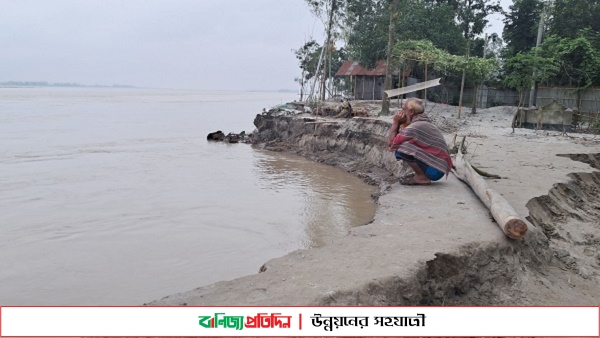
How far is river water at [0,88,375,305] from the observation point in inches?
214

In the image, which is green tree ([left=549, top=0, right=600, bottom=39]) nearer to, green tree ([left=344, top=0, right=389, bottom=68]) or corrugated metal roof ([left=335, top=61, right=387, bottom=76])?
green tree ([left=344, top=0, right=389, bottom=68])

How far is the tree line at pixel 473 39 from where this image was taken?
18219mm

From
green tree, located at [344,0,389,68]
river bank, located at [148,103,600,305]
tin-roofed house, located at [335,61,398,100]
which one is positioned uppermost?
green tree, located at [344,0,389,68]

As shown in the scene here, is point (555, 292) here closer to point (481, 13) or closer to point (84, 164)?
point (84, 164)

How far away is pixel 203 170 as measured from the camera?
44.7 feet

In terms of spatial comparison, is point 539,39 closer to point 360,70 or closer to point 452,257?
point 360,70

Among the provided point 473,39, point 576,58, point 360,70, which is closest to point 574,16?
point 576,58

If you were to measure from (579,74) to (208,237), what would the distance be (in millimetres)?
18510

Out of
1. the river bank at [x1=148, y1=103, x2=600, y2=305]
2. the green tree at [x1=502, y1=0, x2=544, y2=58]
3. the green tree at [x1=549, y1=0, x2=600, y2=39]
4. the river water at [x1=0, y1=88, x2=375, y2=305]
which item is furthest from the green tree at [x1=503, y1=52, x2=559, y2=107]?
the river bank at [x1=148, y1=103, x2=600, y2=305]

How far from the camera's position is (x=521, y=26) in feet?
85.1

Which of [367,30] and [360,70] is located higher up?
[367,30]

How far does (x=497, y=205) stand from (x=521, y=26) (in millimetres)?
24751

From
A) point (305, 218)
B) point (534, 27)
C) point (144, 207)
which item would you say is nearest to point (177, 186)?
point (144, 207)

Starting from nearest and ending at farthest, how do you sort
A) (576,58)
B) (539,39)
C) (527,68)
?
(527,68), (576,58), (539,39)
